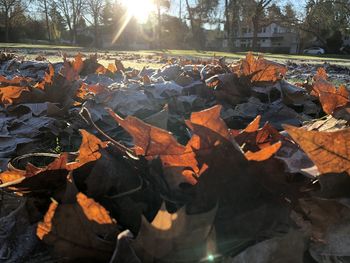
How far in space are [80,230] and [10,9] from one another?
60654mm

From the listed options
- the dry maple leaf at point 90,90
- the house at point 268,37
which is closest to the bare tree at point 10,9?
the house at point 268,37

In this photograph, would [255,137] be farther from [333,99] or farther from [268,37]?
[268,37]

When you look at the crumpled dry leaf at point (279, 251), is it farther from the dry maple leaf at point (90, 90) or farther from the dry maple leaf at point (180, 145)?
the dry maple leaf at point (90, 90)

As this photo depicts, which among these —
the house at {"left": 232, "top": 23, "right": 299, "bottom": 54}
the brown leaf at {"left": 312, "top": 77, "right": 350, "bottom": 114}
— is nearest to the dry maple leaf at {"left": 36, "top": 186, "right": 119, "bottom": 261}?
the brown leaf at {"left": 312, "top": 77, "right": 350, "bottom": 114}

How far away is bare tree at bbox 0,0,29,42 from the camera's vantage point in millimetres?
51625

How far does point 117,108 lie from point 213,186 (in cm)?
190

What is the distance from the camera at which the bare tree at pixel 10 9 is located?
5162 centimetres

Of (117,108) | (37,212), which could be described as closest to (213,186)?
(37,212)

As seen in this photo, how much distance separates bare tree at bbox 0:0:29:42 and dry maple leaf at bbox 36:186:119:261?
178 feet

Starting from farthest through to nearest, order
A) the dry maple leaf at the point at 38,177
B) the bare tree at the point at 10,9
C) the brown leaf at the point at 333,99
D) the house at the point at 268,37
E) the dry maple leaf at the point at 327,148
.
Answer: the house at the point at 268,37, the bare tree at the point at 10,9, the brown leaf at the point at 333,99, the dry maple leaf at the point at 38,177, the dry maple leaf at the point at 327,148

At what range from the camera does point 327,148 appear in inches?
35.7

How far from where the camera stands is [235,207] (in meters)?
0.94

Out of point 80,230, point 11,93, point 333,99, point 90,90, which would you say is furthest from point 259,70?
point 80,230

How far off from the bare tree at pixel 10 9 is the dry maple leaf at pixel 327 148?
5454cm
